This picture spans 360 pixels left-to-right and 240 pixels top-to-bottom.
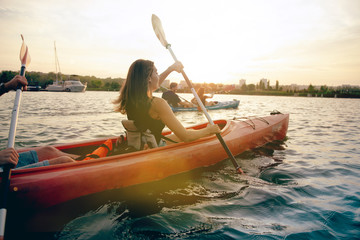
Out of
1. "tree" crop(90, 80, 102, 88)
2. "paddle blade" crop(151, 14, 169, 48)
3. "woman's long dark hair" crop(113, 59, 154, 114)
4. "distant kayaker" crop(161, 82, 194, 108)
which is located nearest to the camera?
"woman's long dark hair" crop(113, 59, 154, 114)

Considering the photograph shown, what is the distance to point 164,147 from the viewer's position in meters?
3.35

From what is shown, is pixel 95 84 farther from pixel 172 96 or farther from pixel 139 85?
pixel 139 85

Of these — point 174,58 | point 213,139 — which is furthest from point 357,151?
point 174,58

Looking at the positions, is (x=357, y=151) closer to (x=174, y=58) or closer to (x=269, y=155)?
(x=269, y=155)

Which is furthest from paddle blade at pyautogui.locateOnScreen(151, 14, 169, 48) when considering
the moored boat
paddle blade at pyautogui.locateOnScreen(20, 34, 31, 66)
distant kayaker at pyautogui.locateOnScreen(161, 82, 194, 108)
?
the moored boat

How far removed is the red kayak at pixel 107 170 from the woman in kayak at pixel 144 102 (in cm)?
47

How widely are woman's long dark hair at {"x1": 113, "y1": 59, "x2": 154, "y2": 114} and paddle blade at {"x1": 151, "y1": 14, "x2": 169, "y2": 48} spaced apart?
7.33ft

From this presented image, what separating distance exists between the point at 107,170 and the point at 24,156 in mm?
986

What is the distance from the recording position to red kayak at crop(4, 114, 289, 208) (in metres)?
2.15

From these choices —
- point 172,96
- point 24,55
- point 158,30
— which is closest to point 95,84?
point 172,96

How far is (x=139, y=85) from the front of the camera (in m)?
2.64

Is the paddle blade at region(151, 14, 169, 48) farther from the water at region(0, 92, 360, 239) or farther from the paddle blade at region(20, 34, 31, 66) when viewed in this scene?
the water at region(0, 92, 360, 239)

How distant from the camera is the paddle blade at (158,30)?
4.72 metres

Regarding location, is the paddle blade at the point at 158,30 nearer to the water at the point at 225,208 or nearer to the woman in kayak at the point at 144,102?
the woman in kayak at the point at 144,102
